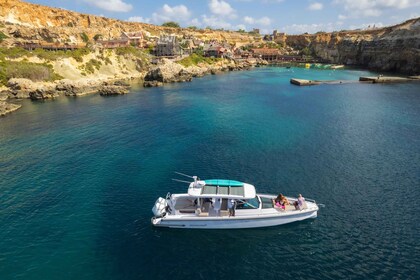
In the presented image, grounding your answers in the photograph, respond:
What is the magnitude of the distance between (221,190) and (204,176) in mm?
8493

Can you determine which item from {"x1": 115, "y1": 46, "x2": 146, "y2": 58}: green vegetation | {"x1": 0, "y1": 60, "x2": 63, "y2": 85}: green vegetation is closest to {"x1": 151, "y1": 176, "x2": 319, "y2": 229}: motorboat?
{"x1": 0, "y1": 60, "x2": 63, "y2": 85}: green vegetation

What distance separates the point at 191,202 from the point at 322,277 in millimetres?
14002

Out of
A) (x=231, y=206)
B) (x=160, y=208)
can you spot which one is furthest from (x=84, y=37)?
(x=231, y=206)

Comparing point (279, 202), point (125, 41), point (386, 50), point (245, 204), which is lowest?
point (279, 202)

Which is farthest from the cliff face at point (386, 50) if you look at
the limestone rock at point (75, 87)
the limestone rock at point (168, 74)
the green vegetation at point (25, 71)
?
the green vegetation at point (25, 71)

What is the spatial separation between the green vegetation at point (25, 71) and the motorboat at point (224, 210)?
92.1m

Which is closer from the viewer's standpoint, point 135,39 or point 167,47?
point 167,47

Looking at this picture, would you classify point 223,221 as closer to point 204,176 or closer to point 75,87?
point 204,176

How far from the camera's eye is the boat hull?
27.0 meters

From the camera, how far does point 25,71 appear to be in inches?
3698

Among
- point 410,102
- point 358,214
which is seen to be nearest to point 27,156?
point 358,214

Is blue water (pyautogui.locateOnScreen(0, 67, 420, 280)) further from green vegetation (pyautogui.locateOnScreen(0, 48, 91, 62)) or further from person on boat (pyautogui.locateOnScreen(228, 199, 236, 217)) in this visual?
green vegetation (pyautogui.locateOnScreen(0, 48, 91, 62))

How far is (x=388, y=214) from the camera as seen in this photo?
28.8 meters

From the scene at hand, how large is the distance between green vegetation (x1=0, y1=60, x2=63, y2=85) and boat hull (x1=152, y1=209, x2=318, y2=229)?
93.4 meters
